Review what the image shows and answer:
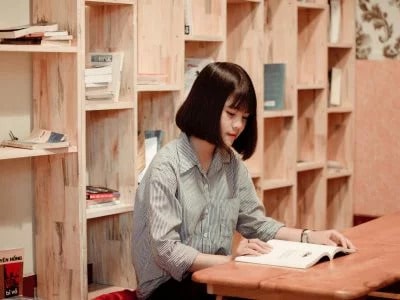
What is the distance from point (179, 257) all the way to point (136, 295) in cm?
37

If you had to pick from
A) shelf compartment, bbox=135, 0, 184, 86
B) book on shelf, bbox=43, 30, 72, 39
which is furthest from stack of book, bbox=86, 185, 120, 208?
book on shelf, bbox=43, 30, 72, 39

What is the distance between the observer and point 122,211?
386 cm

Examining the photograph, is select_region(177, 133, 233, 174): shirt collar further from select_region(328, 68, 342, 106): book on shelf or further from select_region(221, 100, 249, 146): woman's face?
select_region(328, 68, 342, 106): book on shelf

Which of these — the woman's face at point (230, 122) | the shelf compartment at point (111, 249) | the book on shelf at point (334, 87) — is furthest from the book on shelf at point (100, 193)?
the book on shelf at point (334, 87)

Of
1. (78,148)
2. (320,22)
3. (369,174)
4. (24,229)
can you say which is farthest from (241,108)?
(369,174)

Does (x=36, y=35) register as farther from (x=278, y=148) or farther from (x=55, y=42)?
(x=278, y=148)

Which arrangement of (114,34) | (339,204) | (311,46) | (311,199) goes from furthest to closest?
1. (339,204)
2. (311,199)
3. (311,46)
4. (114,34)

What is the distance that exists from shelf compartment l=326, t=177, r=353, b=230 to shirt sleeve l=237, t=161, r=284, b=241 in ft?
7.02

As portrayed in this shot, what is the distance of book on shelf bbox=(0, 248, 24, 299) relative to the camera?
139 inches

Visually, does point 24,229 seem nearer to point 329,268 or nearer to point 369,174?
point 329,268

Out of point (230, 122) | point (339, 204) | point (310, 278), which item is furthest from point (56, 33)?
point (339, 204)

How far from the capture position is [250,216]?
139 inches

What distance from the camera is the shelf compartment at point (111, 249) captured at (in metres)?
3.98

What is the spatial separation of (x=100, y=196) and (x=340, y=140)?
2.24 meters
